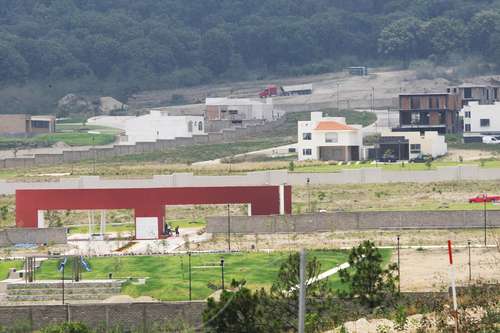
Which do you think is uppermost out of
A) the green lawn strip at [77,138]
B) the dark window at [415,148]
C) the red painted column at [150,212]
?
the green lawn strip at [77,138]

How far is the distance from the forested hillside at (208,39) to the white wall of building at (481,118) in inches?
1388

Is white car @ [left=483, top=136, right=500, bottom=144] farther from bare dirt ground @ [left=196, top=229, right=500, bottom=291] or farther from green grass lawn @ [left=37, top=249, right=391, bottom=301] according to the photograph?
green grass lawn @ [left=37, top=249, right=391, bottom=301]

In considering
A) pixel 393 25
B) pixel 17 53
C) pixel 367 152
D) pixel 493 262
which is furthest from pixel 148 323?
pixel 393 25

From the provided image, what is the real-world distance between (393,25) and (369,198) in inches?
2804

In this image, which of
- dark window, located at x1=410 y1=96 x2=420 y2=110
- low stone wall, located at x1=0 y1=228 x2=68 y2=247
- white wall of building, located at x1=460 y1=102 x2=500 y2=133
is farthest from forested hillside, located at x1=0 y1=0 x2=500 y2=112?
low stone wall, located at x1=0 y1=228 x2=68 y2=247

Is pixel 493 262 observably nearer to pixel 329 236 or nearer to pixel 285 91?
pixel 329 236

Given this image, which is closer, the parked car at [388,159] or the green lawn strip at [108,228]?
the green lawn strip at [108,228]

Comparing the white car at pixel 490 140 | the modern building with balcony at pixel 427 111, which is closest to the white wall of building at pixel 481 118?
the modern building with balcony at pixel 427 111

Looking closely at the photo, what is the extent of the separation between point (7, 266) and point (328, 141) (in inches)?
1378

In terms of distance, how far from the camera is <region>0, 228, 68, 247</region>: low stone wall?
49656 millimetres

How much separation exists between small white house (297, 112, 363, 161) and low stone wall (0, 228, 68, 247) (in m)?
28.5

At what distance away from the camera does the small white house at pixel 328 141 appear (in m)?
76.7

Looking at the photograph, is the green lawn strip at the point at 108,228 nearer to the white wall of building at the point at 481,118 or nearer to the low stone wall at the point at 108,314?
the low stone wall at the point at 108,314

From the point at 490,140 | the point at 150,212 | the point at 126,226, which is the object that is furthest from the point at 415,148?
the point at 150,212
